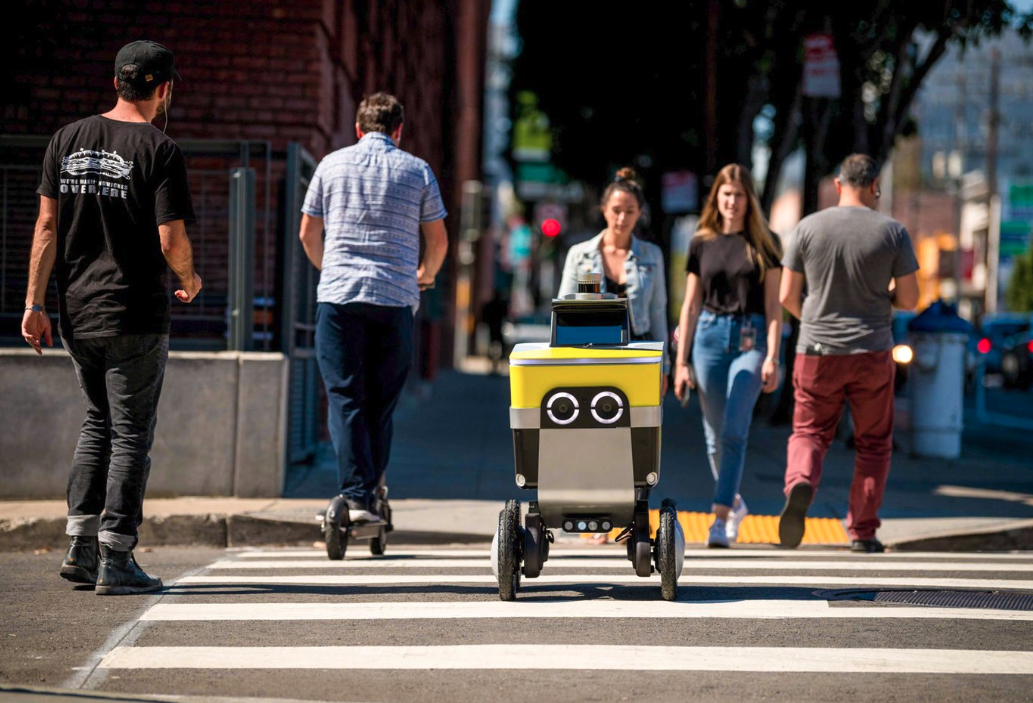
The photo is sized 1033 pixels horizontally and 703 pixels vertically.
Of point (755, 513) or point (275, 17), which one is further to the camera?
point (275, 17)

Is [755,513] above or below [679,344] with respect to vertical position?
below

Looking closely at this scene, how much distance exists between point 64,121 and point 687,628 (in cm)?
714

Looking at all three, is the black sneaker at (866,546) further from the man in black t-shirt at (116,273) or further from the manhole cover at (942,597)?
the man in black t-shirt at (116,273)

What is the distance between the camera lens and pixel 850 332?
709cm

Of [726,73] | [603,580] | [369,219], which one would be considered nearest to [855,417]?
[603,580]

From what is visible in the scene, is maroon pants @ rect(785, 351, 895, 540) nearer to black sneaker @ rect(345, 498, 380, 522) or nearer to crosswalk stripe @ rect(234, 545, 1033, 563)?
crosswalk stripe @ rect(234, 545, 1033, 563)

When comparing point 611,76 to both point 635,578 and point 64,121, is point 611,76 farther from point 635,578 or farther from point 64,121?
point 635,578

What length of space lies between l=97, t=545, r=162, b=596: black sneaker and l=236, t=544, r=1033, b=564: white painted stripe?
4.28 feet

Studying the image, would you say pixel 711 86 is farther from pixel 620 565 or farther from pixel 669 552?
pixel 669 552

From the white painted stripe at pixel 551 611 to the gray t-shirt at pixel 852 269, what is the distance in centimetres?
196

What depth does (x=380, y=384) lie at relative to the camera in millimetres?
6551

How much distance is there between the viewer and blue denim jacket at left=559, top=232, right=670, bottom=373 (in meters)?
7.10

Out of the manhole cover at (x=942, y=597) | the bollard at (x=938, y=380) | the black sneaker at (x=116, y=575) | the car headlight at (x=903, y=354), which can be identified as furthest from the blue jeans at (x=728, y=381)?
the bollard at (x=938, y=380)

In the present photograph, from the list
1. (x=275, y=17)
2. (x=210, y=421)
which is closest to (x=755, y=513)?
(x=210, y=421)
